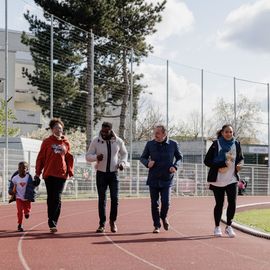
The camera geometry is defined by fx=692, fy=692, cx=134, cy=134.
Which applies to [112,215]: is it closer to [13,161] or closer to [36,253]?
[36,253]

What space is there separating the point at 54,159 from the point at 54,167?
0.15 metres

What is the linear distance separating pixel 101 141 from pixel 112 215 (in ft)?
4.33

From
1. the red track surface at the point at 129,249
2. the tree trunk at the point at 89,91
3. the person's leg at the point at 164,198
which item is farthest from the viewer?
the tree trunk at the point at 89,91

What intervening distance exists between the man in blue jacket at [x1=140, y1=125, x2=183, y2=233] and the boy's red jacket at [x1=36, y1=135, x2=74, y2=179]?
138 centimetres

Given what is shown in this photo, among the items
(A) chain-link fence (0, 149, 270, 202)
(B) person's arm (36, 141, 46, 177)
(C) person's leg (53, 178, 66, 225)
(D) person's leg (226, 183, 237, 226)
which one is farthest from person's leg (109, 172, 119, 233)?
(A) chain-link fence (0, 149, 270, 202)

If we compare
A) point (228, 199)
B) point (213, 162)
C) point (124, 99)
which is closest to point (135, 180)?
point (124, 99)

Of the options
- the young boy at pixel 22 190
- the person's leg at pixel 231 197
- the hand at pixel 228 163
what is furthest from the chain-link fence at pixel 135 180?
the hand at pixel 228 163

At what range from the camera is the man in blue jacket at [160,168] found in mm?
12086

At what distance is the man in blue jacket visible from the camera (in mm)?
12086

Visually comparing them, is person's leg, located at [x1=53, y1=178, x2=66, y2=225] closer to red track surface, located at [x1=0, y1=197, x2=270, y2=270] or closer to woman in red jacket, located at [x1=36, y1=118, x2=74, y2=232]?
woman in red jacket, located at [x1=36, y1=118, x2=74, y2=232]

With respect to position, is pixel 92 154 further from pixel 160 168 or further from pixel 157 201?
pixel 157 201

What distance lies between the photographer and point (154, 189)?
39.9ft

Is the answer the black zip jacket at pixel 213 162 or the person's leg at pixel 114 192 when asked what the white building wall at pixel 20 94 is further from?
the black zip jacket at pixel 213 162

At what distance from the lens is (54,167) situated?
38.7 feet
